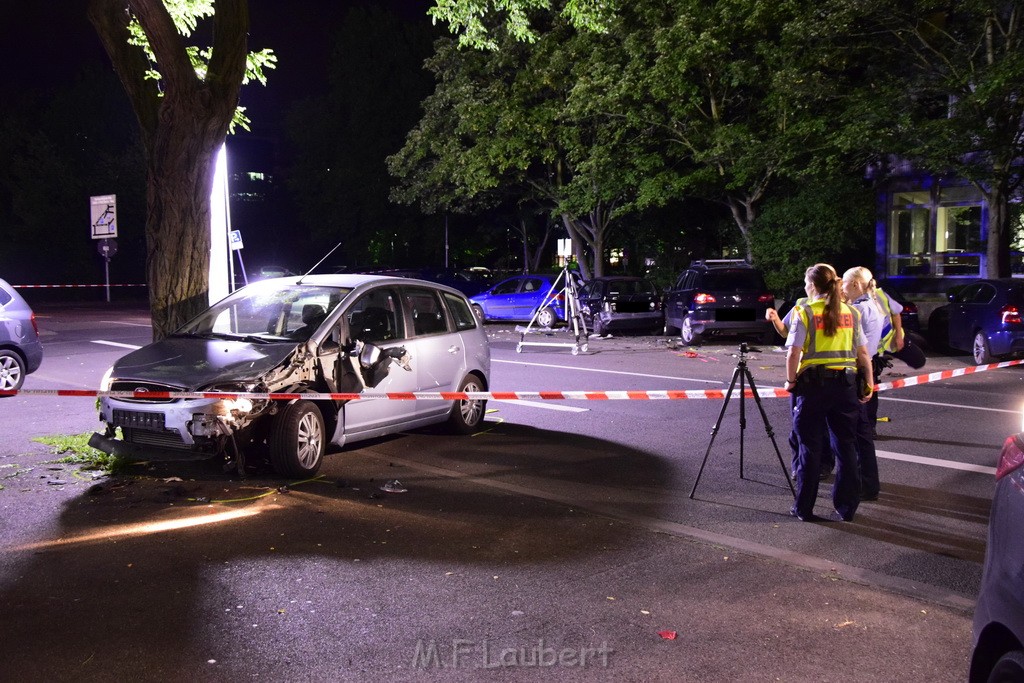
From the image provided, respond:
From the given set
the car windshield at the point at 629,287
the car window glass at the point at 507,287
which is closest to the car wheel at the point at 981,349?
the car windshield at the point at 629,287

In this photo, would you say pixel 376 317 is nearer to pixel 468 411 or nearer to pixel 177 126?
pixel 468 411

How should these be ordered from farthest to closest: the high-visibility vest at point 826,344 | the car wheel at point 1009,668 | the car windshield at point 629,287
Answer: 1. the car windshield at point 629,287
2. the high-visibility vest at point 826,344
3. the car wheel at point 1009,668

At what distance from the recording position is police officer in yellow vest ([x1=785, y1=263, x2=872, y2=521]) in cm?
635

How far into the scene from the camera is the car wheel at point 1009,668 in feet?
8.96

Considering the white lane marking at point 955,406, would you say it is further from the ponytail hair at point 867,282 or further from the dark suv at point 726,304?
the dark suv at point 726,304

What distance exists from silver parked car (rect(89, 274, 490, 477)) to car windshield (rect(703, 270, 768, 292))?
35.3 feet

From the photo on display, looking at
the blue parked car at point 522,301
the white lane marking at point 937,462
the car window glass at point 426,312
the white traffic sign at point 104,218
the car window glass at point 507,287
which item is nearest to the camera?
the white lane marking at point 937,462

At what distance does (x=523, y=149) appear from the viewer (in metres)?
28.9

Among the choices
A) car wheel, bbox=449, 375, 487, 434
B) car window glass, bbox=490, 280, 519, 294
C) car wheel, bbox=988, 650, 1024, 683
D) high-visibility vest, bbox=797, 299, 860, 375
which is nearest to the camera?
car wheel, bbox=988, 650, 1024, 683

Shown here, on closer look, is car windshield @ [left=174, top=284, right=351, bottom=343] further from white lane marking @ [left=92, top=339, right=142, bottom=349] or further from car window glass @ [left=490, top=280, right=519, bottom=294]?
car window glass @ [left=490, top=280, right=519, bottom=294]

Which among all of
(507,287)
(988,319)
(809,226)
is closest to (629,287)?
→ (809,226)

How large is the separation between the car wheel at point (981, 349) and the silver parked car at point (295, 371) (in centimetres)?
1003

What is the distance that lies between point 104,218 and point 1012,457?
24.4 metres

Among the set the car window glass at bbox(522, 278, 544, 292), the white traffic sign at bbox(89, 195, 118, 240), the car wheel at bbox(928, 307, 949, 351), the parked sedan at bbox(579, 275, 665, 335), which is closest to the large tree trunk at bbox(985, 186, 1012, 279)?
the car wheel at bbox(928, 307, 949, 351)
